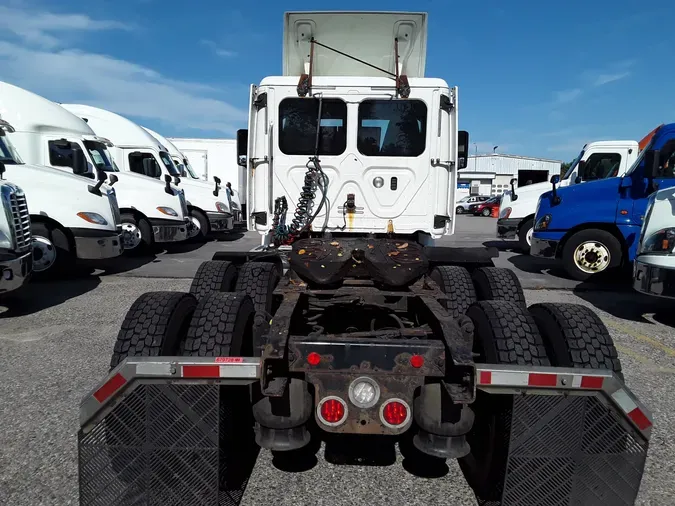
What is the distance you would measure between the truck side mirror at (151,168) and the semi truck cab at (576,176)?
28.5 feet

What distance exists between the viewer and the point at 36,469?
9.03ft

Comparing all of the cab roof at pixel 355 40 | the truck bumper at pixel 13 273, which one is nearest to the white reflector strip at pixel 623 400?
the cab roof at pixel 355 40

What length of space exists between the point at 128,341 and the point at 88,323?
369 cm

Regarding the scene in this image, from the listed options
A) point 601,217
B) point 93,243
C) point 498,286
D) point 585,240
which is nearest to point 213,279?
point 498,286

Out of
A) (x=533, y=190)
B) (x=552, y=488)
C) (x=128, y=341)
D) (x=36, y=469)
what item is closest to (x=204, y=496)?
(x=128, y=341)

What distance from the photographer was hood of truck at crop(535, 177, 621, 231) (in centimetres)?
829

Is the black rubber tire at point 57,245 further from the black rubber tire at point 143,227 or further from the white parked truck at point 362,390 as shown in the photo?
the white parked truck at point 362,390

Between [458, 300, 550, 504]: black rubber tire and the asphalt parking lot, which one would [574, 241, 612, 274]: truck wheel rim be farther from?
[458, 300, 550, 504]: black rubber tire

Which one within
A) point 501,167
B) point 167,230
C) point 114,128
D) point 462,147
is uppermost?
point 501,167

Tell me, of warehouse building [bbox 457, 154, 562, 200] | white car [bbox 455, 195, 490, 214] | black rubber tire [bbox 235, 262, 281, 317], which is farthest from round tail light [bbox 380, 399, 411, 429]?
warehouse building [bbox 457, 154, 562, 200]

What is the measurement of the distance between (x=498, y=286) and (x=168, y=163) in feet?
35.6

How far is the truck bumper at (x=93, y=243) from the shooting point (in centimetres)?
791

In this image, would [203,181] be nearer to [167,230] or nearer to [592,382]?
[167,230]

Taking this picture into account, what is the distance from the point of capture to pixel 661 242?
5641mm
